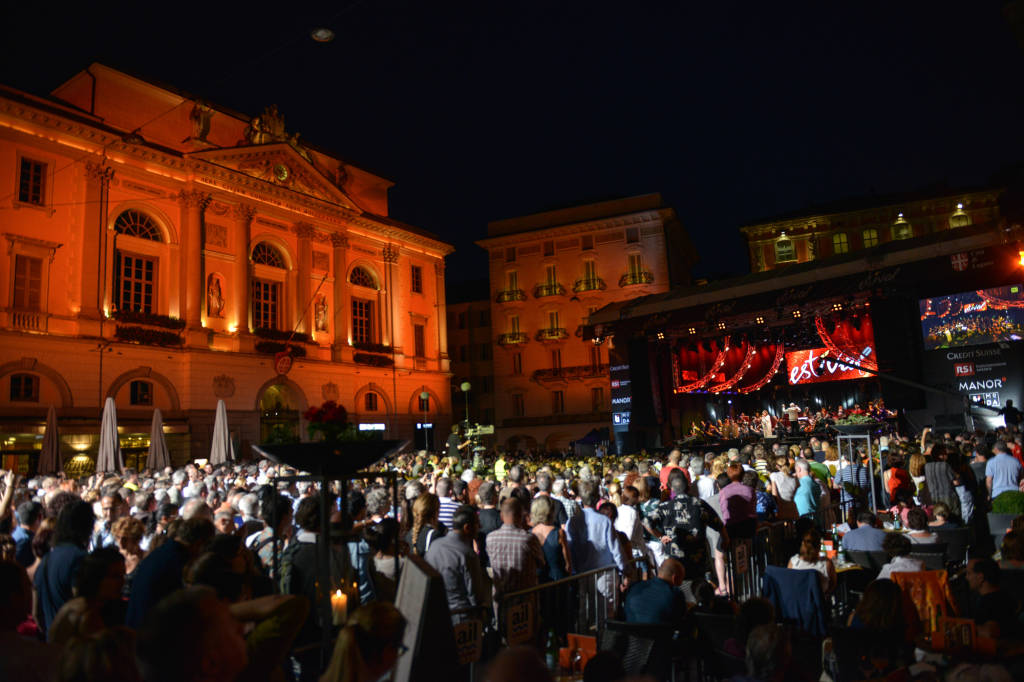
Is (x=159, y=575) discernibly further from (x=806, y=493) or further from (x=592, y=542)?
(x=806, y=493)

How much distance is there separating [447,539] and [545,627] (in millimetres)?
1363

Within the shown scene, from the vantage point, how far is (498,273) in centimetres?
4544

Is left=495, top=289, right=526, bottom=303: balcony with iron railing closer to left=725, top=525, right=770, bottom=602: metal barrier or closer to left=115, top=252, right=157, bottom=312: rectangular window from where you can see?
left=115, top=252, right=157, bottom=312: rectangular window

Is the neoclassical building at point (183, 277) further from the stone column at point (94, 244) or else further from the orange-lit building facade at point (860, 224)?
the orange-lit building facade at point (860, 224)

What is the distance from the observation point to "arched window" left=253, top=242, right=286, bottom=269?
3161 centimetres

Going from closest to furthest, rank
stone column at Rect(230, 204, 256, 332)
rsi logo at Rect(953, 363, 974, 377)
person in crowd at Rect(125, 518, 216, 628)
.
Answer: person in crowd at Rect(125, 518, 216, 628), rsi logo at Rect(953, 363, 974, 377), stone column at Rect(230, 204, 256, 332)

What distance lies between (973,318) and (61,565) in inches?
961

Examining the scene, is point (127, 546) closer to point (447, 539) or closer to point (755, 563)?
point (447, 539)

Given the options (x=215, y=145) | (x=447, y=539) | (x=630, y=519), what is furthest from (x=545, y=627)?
(x=215, y=145)

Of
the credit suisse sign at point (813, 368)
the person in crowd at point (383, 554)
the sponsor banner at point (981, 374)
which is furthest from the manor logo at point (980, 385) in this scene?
the person in crowd at point (383, 554)

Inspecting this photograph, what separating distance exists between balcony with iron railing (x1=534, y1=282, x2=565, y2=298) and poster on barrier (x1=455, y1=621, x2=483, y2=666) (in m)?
39.0

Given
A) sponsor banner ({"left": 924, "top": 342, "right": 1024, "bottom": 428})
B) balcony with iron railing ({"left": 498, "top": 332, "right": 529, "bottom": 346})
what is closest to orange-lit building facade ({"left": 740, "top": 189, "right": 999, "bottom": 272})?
balcony with iron railing ({"left": 498, "top": 332, "right": 529, "bottom": 346})

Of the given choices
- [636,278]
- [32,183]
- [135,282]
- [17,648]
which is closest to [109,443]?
[135,282]

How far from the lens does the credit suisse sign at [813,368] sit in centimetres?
2872
